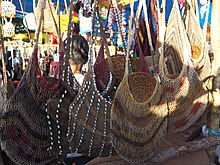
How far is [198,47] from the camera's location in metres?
1.50

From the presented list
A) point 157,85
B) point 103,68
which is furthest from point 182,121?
point 103,68

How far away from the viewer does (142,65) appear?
1210 mm

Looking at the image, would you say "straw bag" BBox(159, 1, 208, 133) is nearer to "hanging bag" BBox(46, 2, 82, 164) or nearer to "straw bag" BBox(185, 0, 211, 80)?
"straw bag" BBox(185, 0, 211, 80)

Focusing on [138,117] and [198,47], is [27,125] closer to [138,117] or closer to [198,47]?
[138,117]

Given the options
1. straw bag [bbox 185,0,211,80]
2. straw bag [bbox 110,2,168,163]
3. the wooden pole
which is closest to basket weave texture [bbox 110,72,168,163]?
straw bag [bbox 110,2,168,163]

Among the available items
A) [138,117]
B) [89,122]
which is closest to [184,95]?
[138,117]

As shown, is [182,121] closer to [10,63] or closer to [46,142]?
[46,142]

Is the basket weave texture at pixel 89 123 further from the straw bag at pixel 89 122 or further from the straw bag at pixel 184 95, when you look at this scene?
the straw bag at pixel 184 95

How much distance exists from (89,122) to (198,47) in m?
0.92

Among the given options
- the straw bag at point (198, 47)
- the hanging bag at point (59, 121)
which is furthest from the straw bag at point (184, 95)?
the hanging bag at point (59, 121)

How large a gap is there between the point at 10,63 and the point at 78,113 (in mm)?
2119

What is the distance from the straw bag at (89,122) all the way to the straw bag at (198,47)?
67cm

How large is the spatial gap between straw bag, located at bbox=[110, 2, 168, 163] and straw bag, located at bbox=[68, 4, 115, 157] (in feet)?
0.26

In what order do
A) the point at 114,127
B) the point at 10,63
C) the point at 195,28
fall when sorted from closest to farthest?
the point at 114,127 < the point at 195,28 < the point at 10,63
